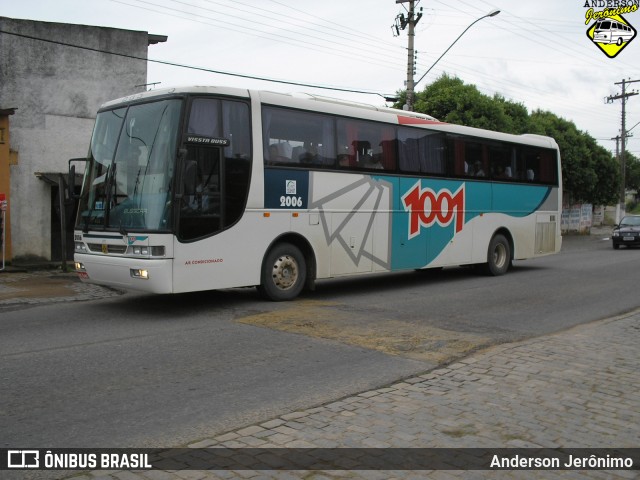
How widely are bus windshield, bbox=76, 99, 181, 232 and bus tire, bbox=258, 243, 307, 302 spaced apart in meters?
2.12

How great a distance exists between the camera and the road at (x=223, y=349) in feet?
16.5

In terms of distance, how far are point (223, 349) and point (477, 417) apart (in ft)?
10.9

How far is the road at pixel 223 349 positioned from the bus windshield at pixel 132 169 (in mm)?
1483

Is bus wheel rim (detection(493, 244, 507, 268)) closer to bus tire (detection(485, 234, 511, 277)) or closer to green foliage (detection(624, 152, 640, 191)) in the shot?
bus tire (detection(485, 234, 511, 277))

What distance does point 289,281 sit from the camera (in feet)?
36.0

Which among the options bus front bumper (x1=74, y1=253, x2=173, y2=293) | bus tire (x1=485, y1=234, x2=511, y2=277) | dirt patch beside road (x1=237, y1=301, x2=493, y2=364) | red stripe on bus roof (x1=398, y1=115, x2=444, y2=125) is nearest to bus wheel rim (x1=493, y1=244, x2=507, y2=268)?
bus tire (x1=485, y1=234, x2=511, y2=277)

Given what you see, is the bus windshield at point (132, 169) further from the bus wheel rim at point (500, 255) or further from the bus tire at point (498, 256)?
the bus wheel rim at point (500, 255)

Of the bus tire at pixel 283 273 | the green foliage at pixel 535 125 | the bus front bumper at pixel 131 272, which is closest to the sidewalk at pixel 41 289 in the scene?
the bus front bumper at pixel 131 272

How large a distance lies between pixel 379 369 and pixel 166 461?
9.45 ft

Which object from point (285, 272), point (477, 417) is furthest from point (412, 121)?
point (477, 417)

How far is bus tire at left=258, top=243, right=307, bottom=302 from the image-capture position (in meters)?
10.6

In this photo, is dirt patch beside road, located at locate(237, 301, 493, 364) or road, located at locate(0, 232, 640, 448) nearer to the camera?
road, located at locate(0, 232, 640, 448)

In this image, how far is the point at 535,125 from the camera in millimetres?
31391

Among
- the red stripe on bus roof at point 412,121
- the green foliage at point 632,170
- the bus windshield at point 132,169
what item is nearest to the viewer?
the bus windshield at point 132,169
